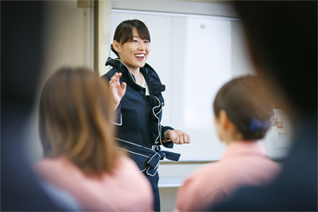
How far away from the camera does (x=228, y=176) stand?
1.47ft

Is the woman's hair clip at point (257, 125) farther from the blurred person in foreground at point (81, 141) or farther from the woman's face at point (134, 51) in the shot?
the woman's face at point (134, 51)

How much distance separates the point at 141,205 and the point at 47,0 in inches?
12.9

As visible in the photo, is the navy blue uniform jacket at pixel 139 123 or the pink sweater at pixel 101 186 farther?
the navy blue uniform jacket at pixel 139 123

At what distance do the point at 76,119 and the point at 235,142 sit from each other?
0.82 feet

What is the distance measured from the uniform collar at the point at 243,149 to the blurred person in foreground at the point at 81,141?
6.6 inches

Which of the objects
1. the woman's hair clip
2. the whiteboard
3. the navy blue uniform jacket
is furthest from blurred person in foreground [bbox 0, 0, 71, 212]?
the whiteboard

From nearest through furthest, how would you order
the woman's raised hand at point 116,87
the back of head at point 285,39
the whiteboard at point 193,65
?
the back of head at point 285,39, the woman's raised hand at point 116,87, the whiteboard at point 193,65

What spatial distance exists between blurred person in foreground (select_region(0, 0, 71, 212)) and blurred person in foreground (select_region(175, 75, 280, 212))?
21 centimetres

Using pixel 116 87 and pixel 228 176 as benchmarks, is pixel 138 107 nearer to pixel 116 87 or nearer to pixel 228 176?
pixel 116 87

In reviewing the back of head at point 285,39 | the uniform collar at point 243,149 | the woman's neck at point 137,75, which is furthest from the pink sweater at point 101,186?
the woman's neck at point 137,75

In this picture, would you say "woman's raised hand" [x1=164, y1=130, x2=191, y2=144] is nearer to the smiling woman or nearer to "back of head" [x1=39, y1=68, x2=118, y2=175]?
the smiling woman

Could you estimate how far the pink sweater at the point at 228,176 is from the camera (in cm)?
43

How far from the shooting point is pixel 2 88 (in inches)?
13.4

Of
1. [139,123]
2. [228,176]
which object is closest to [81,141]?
[228,176]
